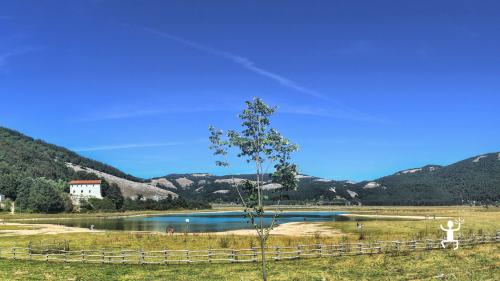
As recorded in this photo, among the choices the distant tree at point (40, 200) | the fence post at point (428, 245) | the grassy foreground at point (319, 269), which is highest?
the distant tree at point (40, 200)

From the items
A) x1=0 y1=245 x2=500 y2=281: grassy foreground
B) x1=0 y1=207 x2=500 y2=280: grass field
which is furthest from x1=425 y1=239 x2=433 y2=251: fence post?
x1=0 y1=245 x2=500 y2=281: grassy foreground

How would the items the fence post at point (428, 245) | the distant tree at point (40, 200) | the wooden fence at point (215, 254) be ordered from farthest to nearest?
the distant tree at point (40, 200) < the fence post at point (428, 245) < the wooden fence at point (215, 254)

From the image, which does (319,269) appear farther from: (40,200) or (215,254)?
(40,200)

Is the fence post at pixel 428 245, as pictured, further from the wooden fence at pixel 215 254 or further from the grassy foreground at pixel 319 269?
the grassy foreground at pixel 319 269

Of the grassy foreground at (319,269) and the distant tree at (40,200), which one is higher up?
the distant tree at (40,200)

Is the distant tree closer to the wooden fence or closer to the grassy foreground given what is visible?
the wooden fence

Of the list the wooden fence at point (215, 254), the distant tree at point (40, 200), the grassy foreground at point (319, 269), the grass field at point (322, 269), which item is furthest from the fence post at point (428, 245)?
the distant tree at point (40, 200)

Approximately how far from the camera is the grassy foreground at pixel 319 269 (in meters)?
39.7

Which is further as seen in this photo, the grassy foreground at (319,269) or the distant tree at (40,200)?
the distant tree at (40,200)

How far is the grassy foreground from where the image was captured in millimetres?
39694

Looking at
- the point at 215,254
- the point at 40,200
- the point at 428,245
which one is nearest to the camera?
the point at 215,254

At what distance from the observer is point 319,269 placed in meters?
44.2

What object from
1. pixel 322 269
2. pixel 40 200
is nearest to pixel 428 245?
pixel 322 269

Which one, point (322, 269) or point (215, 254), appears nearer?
point (322, 269)
